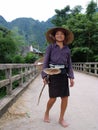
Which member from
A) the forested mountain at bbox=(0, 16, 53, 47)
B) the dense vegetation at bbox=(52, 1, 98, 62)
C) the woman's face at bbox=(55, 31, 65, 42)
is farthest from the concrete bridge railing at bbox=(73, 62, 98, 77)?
the forested mountain at bbox=(0, 16, 53, 47)

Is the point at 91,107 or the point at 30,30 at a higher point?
the point at 30,30

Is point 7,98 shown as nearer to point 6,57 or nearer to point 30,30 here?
point 6,57

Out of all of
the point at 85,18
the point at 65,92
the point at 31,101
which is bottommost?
the point at 31,101

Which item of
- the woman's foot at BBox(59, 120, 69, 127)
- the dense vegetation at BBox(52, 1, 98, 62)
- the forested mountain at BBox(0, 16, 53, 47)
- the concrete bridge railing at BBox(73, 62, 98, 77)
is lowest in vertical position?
the woman's foot at BBox(59, 120, 69, 127)

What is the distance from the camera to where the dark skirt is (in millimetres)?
5266

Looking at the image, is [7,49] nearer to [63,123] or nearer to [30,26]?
[63,123]

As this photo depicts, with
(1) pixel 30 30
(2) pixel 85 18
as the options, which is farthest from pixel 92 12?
(1) pixel 30 30

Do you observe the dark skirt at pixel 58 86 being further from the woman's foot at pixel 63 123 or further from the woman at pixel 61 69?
the woman's foot at pixel 63 123

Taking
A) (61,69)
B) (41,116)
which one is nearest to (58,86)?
(61,69)

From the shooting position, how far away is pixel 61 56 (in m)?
5.30

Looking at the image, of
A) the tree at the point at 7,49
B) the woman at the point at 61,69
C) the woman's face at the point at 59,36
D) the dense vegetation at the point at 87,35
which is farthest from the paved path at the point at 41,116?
the tree at the point at 7,49

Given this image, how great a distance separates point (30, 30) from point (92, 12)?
120 meters

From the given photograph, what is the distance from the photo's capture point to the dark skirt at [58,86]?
207 inches

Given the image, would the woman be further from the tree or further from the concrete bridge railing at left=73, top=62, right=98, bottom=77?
the tree
